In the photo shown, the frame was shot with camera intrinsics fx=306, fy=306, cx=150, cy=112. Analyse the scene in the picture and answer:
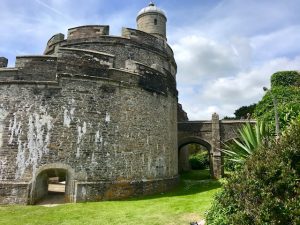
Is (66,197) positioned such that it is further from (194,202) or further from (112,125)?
(194,202)

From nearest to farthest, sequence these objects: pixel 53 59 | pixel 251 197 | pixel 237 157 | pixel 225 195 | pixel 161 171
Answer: pixel 251 197 → pixel 225 195 → pixel 237 157 → pixel 53 59 → pixel 161 171

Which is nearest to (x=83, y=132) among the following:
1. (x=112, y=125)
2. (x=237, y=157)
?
(x=112, y=125)

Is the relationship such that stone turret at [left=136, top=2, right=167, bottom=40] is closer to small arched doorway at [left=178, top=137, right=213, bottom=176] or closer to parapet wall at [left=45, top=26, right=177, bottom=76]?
parapet wall at [left=45, top=26, right=177, bottom=76]

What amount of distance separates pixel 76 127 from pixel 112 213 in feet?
13.4

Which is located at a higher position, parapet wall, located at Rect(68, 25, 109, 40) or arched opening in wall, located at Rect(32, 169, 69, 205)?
parapet wall, located at Rect(68, 25, 109, 40)

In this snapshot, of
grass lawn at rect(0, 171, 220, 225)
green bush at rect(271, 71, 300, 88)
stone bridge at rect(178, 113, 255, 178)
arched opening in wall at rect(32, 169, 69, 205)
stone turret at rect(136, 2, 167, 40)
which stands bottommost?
grass lawn at rect(0, 171, 220, 225)

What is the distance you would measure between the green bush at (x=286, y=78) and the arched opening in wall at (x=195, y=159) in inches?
321

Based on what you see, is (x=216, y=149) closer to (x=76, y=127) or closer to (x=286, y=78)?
(x=286, y=78)

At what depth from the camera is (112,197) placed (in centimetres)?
1309

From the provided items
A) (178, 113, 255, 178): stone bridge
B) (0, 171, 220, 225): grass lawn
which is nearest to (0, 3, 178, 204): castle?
(0, 171, 220, 225): grass lawn

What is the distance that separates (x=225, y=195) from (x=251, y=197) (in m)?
1.03

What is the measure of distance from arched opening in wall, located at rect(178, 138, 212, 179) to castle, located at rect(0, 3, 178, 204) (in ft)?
36.7

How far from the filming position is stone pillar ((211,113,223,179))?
951 inches

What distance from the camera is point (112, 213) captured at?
10773 millimetres
